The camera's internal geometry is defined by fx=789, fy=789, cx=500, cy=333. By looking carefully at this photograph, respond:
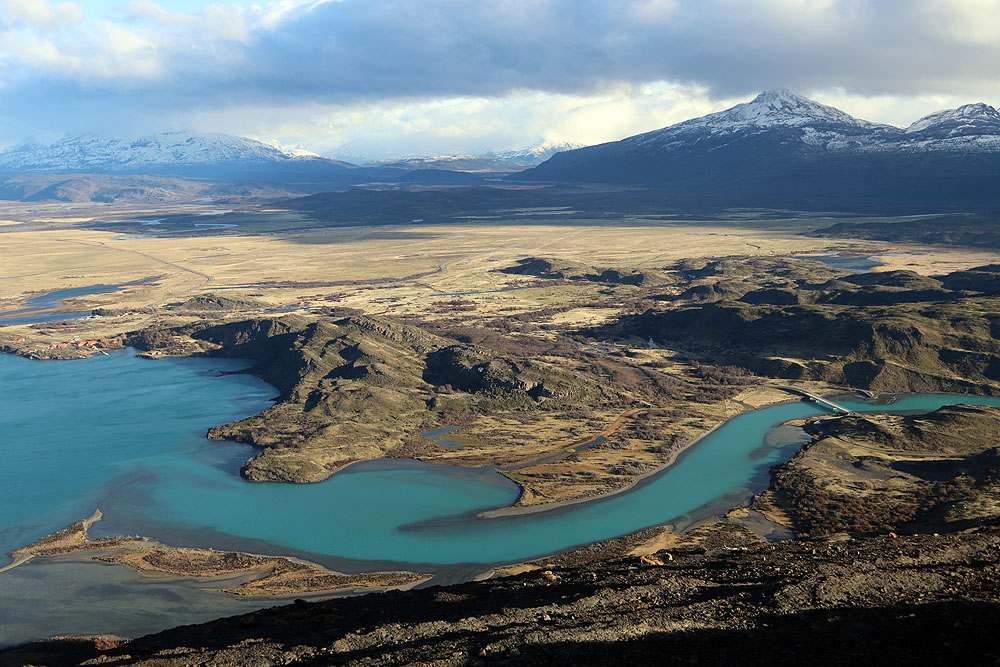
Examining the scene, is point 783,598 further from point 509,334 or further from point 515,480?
point 509,334

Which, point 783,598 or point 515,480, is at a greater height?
point 783,598

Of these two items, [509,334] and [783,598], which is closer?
[783,598]

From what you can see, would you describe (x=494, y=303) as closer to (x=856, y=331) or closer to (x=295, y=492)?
(x=856, y=331)

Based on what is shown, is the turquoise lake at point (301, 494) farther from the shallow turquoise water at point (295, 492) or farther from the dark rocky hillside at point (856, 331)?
the dark rocky hillside at point (856, 331)

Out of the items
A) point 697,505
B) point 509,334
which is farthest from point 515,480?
point 509,334

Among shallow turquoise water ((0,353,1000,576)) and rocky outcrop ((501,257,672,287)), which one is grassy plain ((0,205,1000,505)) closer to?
shallow turquoise water ((0,353,1000,576))

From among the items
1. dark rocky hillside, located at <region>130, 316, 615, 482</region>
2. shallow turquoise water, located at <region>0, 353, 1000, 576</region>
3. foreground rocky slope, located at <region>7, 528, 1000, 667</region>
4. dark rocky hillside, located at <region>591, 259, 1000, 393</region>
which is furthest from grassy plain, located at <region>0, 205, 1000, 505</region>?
foreground rocky slope, located at <region>7, 528, 1000, 667</region>

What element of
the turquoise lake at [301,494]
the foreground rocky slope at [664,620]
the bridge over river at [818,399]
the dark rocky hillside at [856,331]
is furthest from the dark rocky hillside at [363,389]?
the foreground rocky slope at [664,620]
